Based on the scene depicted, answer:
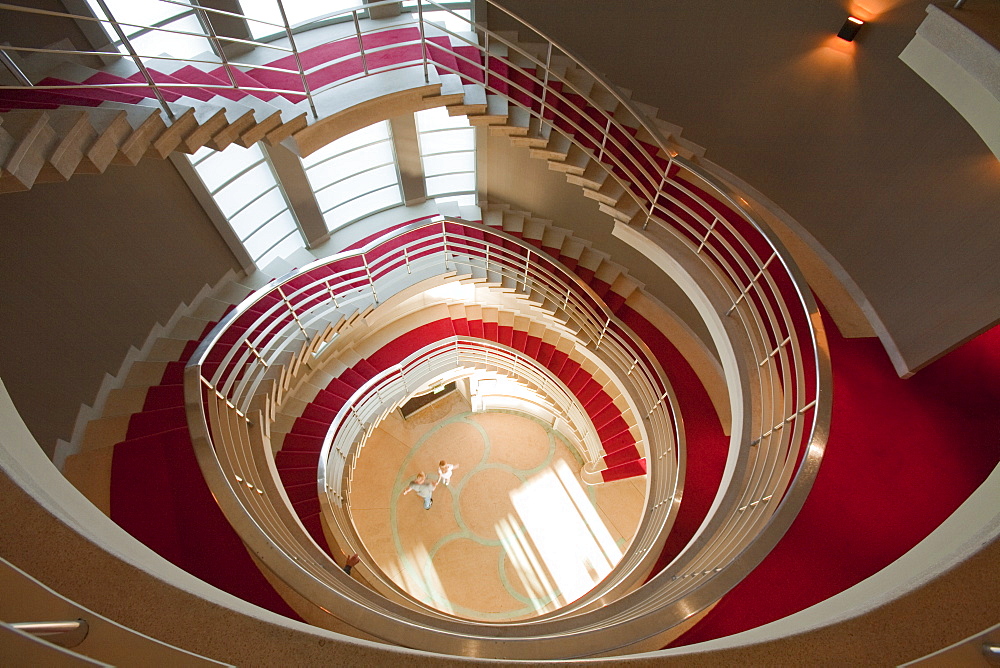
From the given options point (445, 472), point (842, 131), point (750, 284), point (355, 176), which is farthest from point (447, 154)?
point (445, 472)

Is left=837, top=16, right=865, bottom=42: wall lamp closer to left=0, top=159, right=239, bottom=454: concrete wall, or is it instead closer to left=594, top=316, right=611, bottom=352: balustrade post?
left=594, top=316, right=611, bottom=352: balustrade post

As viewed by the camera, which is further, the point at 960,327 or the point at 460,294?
the point at 460,294

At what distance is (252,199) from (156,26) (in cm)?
214

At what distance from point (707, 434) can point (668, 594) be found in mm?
2786

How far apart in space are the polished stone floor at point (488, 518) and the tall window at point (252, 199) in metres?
4.59

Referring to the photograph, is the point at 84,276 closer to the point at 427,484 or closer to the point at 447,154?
the point at 447,154

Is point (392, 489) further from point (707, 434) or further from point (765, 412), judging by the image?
point (765, 412)

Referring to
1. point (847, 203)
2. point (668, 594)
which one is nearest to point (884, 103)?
point (847, 203)

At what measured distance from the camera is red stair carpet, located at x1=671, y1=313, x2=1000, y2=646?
314 cm

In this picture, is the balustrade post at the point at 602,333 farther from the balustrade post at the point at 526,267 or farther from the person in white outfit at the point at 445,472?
the person in white outfit at the point at 445,472

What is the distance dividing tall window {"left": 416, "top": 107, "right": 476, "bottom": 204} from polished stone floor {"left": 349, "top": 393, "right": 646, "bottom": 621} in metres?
4.91

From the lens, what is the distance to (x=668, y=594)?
3180mm

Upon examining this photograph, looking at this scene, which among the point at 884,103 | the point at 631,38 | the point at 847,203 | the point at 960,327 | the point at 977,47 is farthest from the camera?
the point at 631,38

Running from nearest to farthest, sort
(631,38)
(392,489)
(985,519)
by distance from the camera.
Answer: (985,519)
(631,38)
(392,489)
